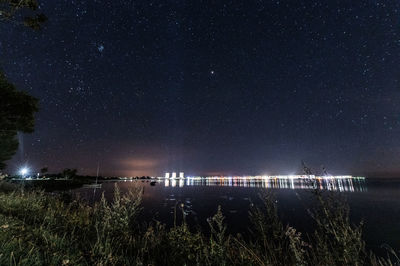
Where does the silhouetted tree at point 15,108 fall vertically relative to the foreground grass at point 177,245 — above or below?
above

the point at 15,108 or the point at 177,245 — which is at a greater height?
the point at 15,108

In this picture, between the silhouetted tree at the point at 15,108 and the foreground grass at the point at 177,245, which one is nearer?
the foreground grass at the point at 177,245

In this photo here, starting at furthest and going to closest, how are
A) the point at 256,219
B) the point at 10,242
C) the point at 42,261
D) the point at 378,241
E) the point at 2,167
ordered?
1. the point at 2,167
2. the point at 378,241
3. the point at 256,219
4. the point at 10,242
5. the point at 42,261

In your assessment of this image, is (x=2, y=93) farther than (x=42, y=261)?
Yes

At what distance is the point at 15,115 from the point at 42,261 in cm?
1717

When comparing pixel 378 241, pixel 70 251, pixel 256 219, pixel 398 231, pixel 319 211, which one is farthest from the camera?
pixel 398 231

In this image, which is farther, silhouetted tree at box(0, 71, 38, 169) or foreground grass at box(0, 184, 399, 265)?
silhouetted tree at box(0, 71, 38, 169)

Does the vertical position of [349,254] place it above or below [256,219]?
below

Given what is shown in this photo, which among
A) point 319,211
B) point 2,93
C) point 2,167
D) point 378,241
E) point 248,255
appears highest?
point 2,93

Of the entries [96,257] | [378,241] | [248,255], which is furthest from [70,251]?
[378,241]

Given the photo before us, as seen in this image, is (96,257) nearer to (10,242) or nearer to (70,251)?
(70,251)

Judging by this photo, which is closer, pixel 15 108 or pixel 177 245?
pixel 177 245

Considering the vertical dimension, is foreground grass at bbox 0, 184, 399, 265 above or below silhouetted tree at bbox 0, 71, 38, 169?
below

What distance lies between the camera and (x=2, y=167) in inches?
1193
